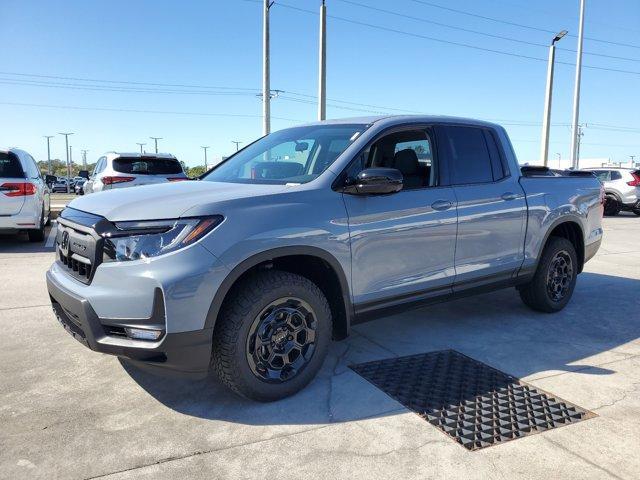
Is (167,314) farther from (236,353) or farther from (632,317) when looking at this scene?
(632,317)

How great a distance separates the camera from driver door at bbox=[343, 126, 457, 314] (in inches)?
136

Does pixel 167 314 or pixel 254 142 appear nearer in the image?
pixel 167 314

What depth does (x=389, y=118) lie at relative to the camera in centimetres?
393

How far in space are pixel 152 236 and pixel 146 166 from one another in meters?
7.80

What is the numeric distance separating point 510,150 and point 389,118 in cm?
151

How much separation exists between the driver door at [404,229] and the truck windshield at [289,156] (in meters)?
0.24

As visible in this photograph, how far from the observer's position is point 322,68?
1650 cm

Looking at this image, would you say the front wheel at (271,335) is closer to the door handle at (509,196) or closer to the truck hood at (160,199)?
the truck hood at (160,199)

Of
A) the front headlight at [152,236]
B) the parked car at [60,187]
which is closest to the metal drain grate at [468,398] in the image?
the front headlight at [152,236]

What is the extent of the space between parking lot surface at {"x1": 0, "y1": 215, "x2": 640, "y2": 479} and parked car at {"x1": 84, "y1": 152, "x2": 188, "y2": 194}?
5.22 m

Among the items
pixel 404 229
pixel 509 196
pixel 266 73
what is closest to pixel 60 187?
pixel 266 73

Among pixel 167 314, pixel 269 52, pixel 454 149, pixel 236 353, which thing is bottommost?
pixel 236 353

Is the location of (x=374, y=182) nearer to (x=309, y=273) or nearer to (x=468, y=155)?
(x=309, y=273)

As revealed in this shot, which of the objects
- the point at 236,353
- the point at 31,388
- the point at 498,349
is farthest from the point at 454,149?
the point at 31,388
